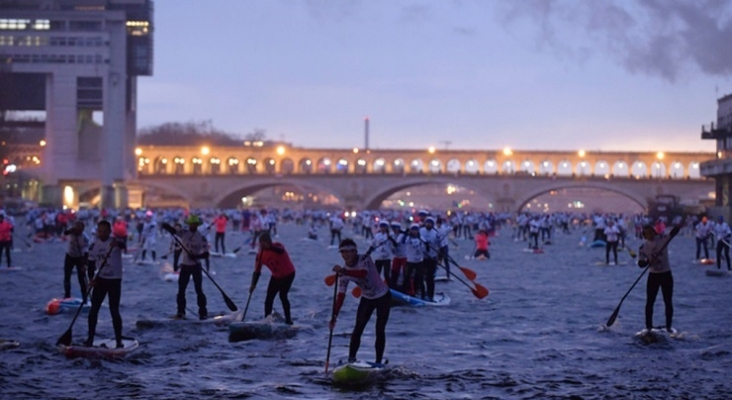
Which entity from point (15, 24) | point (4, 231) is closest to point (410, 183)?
point (15, 24)

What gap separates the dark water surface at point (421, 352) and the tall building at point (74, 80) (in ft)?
271

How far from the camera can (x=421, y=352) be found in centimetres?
1725

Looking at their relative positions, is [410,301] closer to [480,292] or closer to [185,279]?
[480,292]

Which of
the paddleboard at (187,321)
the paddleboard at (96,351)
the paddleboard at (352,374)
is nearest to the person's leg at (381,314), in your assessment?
the paddleboard at (352,374)

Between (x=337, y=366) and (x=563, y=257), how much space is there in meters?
36.0

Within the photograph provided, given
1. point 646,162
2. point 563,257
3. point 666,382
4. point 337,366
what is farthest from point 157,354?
point 646,162

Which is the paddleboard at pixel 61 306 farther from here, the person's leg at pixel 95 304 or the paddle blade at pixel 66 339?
the person's leg at pixel 95 304

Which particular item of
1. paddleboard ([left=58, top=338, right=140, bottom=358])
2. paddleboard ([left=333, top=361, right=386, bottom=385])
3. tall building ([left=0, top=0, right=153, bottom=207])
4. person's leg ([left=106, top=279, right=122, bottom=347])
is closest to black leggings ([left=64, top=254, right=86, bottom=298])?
paddleboard ([left=58, top=338, right=140, bottom=358])

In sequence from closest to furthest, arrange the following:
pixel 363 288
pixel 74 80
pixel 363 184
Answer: pixel 363 288, pixel 74 80, pixel 363 184

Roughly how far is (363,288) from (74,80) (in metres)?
99.1

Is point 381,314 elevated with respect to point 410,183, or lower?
lower

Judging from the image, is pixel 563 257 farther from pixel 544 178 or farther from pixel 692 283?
pixel 544 178

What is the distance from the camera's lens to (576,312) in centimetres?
2344

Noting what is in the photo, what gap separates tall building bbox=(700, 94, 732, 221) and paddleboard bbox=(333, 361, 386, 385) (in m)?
75.5
